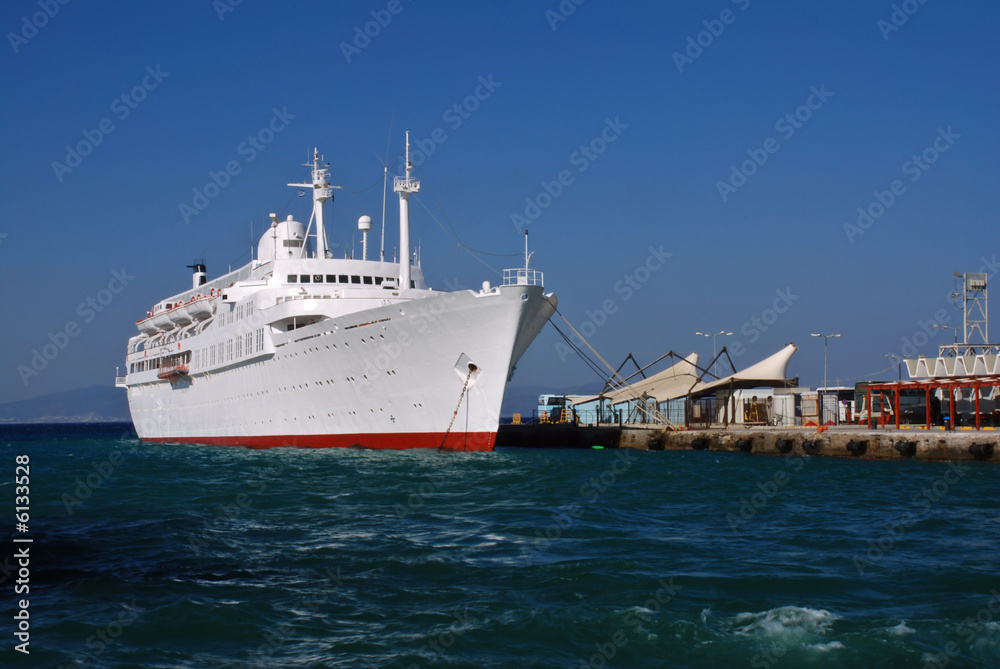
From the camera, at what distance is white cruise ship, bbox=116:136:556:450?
28344 mm

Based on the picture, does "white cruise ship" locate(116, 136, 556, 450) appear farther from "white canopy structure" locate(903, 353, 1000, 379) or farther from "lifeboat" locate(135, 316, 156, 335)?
"white canopy structure" locate(903, 353, 1000, 379)

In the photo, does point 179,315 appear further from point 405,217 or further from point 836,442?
point 836,442

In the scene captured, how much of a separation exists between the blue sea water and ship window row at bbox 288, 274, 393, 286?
16813 millimetres

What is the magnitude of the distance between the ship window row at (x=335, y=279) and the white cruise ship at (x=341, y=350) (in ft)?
0.21

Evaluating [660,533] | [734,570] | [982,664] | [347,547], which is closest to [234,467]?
[347,547]

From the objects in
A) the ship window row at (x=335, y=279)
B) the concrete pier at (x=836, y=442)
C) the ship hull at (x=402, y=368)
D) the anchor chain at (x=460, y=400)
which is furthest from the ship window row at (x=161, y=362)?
the concrete pier at (x=836, y=442)

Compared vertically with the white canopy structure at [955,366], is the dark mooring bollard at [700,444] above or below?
below

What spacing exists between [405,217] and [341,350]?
24.5 ft

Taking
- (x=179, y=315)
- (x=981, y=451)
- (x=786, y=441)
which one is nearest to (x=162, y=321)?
(x=179, y=315)

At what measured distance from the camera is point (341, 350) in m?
30.3

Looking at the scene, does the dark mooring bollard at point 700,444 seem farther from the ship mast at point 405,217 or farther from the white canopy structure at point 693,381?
the ship mast at point 405,217

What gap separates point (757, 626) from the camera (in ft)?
30.3

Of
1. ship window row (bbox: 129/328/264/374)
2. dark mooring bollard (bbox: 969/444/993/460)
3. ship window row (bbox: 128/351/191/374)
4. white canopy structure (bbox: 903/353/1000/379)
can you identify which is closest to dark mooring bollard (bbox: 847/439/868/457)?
dark mooring bollard (bbox: 969/444/993/460)

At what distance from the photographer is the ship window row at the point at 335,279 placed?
37.1 m
